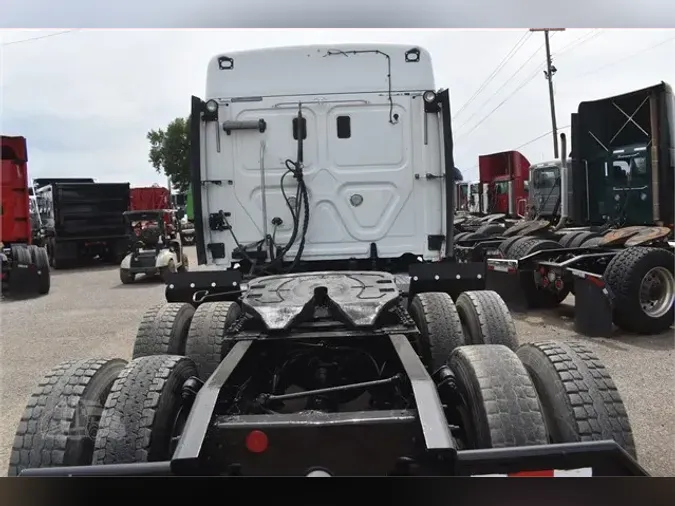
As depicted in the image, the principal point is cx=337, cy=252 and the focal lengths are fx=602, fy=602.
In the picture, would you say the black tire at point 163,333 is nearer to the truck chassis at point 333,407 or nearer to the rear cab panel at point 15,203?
the truck chassis at point 333,407

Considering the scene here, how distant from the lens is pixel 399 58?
526 cm

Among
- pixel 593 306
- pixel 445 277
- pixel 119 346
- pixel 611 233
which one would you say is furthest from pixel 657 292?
pixel 119 346

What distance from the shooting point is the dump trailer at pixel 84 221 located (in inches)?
670

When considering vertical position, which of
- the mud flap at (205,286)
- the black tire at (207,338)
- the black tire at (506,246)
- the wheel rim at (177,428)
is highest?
the black tire at (506,246)

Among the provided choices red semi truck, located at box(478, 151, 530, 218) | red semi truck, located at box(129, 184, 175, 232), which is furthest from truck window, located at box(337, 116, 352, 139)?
red semi truck, located at box(129, 184, 175, 232)

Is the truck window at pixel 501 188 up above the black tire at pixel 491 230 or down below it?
above

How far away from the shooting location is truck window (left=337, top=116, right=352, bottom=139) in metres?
5.34

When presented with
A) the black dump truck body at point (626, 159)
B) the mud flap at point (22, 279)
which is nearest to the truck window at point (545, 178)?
the black dump truck body at point (626, 159)

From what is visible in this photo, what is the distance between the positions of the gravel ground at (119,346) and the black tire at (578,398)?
123 centimetres

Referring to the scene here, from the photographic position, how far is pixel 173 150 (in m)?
5.91

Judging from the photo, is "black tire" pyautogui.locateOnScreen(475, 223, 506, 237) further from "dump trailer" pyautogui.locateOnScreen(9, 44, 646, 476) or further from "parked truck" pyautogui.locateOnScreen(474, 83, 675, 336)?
"dump trailer" pyautogui.locateOnScreen(9, 44, 646, 476)

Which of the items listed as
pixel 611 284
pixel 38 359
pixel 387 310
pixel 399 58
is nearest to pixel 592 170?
pixel 611 284

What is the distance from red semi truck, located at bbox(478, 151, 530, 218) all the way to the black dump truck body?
6.61 m

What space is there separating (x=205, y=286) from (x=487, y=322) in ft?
7.61
